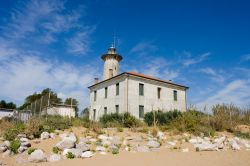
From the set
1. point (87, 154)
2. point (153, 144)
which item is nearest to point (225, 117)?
point (153, 144)

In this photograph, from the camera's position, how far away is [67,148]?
9016 millimetres

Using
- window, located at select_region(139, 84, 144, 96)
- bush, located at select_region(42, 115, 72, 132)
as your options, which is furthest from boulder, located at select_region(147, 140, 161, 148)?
window, located at select_region(139, 84, 144, 96)

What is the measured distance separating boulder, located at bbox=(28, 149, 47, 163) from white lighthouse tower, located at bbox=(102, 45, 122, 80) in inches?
912

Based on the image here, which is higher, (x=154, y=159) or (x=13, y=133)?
(x=13, y=133)

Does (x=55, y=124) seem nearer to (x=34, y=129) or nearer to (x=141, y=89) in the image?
(x=34, y=129)

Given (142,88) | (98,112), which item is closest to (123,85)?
(142,88)

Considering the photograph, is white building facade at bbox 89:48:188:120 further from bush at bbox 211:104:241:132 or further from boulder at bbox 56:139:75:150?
boulder at bbox 56:139:75:150

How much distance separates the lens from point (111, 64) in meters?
31.8

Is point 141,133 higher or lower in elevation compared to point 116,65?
lower

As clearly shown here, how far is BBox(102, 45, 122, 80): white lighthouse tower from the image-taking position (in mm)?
31438

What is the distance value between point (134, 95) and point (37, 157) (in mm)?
15522

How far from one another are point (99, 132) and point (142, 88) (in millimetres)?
12947

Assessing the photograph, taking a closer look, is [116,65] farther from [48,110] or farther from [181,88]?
[48,110]

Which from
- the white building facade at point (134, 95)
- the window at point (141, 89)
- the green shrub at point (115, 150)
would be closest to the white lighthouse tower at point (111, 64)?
the white building facade at point (134, 95)
